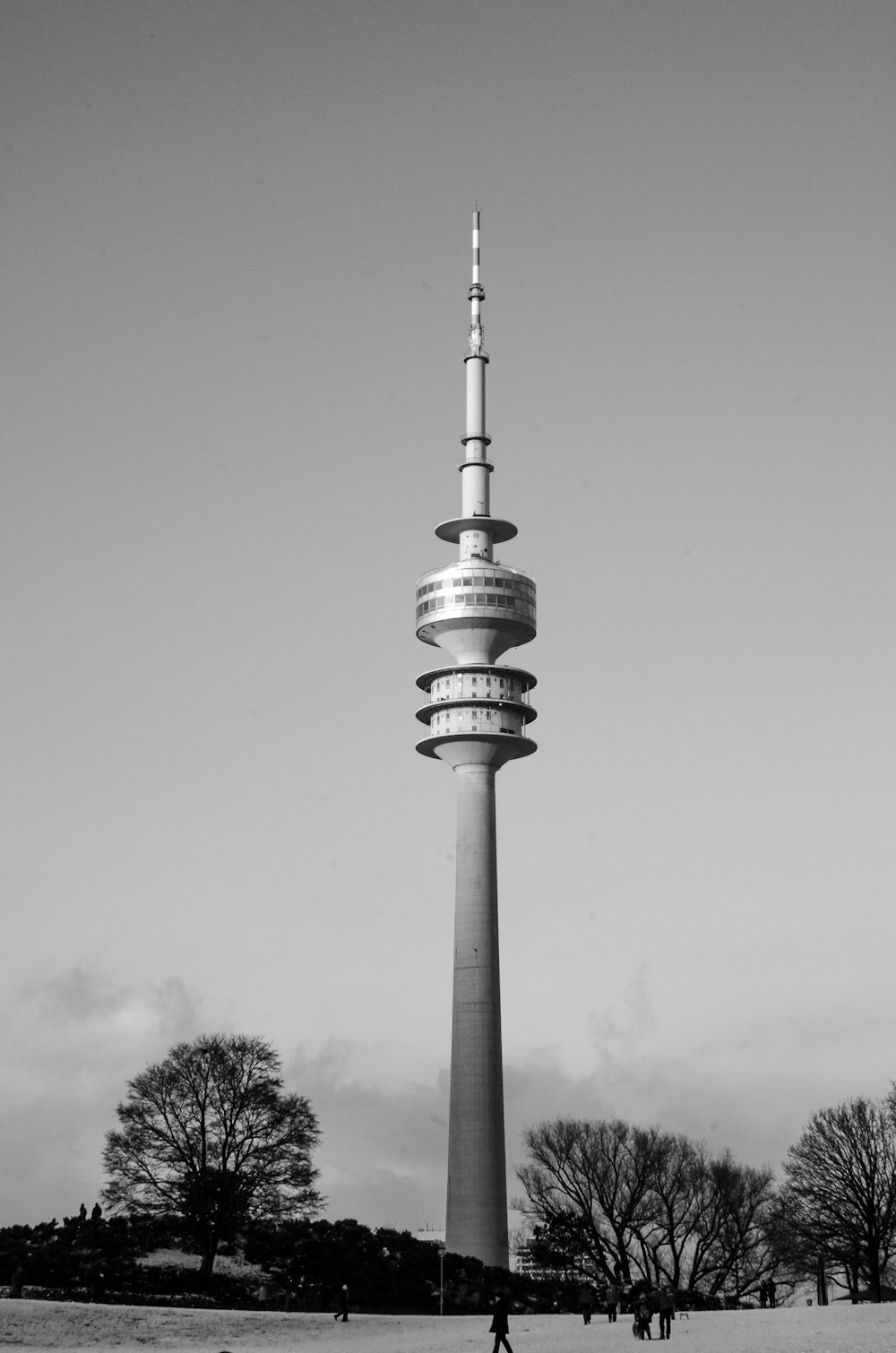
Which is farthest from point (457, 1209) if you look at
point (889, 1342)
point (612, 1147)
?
point (889, 1342)

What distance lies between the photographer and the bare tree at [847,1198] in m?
94.7

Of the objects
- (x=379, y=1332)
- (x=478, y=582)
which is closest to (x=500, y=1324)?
(x=379, y=1332)

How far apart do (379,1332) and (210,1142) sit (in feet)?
79.9

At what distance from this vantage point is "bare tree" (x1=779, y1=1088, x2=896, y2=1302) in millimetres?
94688

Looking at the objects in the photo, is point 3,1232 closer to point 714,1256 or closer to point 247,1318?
point 247,1318

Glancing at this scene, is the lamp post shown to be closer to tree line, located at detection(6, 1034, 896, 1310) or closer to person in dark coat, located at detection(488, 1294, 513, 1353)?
tree line, located at detection(6, 1034, 896, 1310)

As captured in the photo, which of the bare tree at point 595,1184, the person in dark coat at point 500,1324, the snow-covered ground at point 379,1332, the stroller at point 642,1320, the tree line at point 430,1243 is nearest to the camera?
the person in dark coat at point 500,1324

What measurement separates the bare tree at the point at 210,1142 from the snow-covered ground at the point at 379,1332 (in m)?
16.4

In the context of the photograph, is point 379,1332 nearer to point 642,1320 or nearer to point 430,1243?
point 642,1320

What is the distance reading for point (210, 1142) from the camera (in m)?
88.2

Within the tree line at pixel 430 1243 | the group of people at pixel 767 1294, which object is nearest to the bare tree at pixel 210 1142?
the tree line at pixel 430 1243

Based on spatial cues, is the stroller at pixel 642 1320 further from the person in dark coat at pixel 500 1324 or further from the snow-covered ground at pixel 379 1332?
the person in dark coat at pixel 500 1324

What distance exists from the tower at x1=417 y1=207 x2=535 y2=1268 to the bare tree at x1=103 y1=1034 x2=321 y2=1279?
108ft

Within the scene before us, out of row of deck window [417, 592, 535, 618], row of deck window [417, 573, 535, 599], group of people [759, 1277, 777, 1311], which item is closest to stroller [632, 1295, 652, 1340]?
group of people [759, 1277, 777, 1311]
